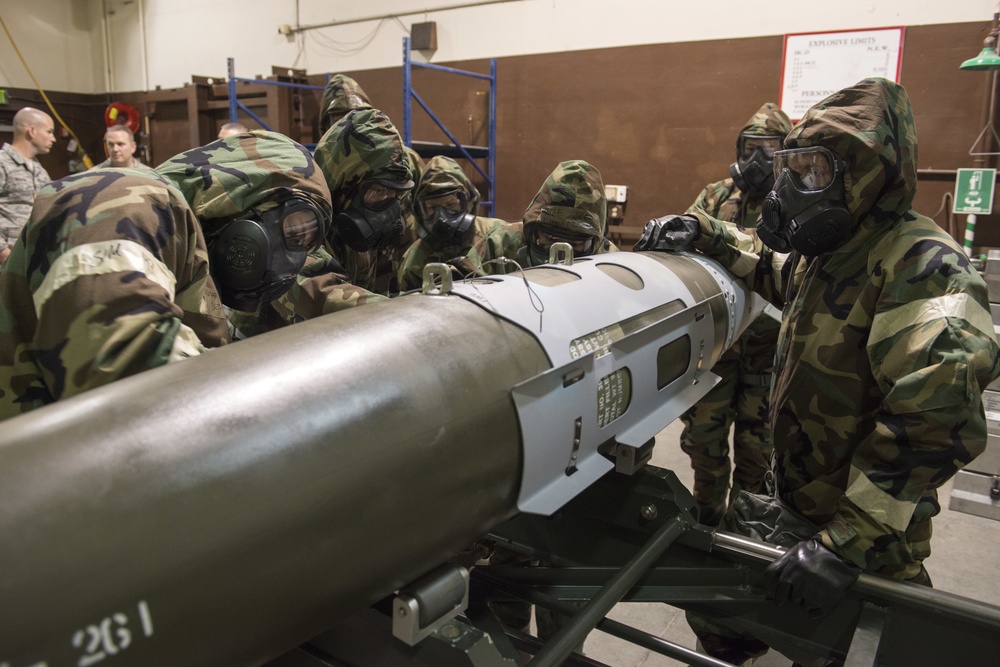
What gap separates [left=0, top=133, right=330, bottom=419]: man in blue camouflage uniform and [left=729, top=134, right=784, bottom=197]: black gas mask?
241 centimetres

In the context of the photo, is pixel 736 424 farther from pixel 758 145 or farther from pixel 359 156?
pixel 359 156

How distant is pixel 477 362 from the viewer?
1.02 meters

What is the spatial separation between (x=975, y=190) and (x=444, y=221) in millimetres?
2939

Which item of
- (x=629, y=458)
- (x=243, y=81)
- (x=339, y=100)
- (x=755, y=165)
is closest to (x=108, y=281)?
(x=629, y=458)

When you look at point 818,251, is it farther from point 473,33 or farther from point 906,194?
point 473,33

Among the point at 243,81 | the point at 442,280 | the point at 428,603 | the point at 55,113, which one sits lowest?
the point at 428,603

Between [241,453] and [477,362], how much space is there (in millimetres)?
389

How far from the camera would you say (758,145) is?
122 inches

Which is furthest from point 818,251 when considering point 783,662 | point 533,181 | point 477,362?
point 533,181

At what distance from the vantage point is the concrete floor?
225 centimetres

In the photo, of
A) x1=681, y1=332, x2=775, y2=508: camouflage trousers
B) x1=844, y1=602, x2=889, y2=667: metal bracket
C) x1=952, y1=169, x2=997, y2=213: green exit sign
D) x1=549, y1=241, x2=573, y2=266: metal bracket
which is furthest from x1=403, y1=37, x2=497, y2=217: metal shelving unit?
x1=844, y1=602, x2=889, y2=667: metal bracket

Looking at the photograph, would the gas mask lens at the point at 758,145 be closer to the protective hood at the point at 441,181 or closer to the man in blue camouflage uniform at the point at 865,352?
the protective hood at the point at 441,181

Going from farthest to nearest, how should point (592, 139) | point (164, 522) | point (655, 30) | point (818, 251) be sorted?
1. point (592, 139)
2. point (655, 30)
3. point (818, 251)
4. point (164, 522)

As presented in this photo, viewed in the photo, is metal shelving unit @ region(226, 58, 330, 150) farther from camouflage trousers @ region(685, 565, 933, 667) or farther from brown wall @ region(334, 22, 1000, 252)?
camouflage trousers @ region(685, 565, 933, 667)
